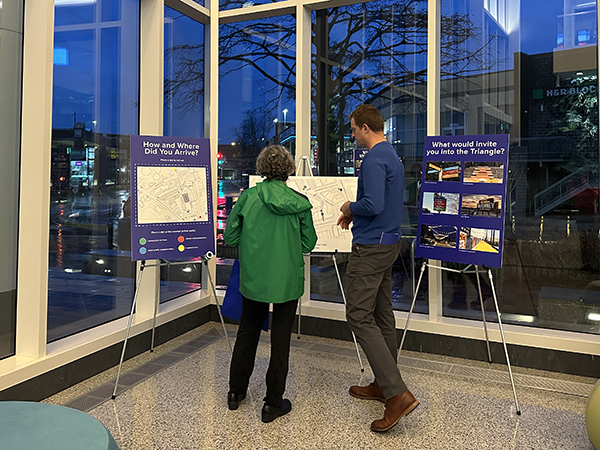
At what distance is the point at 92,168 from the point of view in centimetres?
397

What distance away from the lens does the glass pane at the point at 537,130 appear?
3902 mm

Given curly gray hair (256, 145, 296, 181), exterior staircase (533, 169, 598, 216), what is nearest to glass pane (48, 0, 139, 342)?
curly gray hair (256, 145, 296, 181)

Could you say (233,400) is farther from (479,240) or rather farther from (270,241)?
(479,240)

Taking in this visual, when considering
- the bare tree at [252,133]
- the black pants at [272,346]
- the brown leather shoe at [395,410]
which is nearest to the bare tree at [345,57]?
the bare tree at [252,133]

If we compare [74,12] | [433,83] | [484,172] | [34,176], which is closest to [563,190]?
[484,172]

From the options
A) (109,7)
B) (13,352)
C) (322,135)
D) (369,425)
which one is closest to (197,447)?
(369,425)

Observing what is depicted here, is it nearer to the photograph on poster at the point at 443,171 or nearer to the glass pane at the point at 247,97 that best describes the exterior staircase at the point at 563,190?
the photograph on poster at the point at 443,171

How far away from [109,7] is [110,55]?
38 centimetres

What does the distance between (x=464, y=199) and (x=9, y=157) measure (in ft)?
10.0

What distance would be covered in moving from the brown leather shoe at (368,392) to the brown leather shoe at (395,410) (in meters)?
0.43

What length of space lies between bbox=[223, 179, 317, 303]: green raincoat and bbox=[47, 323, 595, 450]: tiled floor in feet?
2.50

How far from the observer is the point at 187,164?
3.88m

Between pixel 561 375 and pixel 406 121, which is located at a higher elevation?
pixel 406 121

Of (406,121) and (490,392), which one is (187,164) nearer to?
(406,121)
